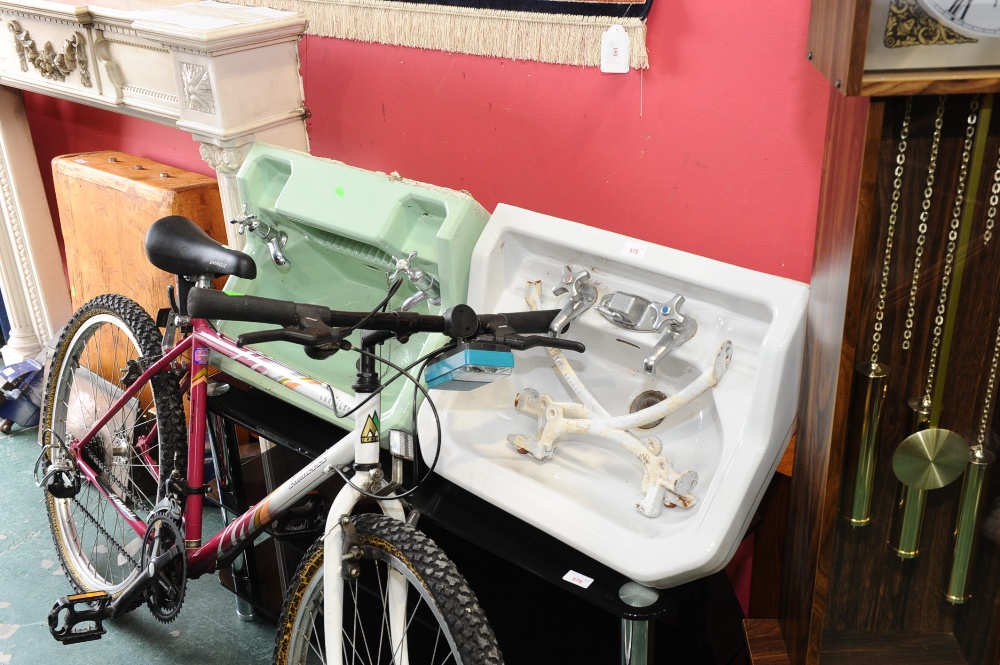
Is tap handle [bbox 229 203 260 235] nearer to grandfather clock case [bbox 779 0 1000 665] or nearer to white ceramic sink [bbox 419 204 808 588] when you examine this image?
white ceramic sink [bbox 419 204 808 588]

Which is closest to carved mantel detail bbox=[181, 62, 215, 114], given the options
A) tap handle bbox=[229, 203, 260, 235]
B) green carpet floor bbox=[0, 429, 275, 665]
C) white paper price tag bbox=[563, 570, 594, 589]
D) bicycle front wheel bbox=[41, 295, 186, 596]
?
tap handle bbox=[229, 203, 260, 235]

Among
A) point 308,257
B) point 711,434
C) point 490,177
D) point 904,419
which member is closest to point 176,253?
point 308,257

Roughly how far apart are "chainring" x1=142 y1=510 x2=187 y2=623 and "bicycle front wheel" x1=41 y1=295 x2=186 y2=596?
10 centimetres

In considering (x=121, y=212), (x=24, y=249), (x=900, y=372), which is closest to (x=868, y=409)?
(x=900, y=372)

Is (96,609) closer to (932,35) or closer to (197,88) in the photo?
(197,88)

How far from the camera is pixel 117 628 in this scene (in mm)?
2605

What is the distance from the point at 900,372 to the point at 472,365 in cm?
64

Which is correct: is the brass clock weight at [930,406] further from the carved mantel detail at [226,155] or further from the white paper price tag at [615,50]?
the carved mantel detail at [226,155]

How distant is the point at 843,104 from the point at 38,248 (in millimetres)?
3106

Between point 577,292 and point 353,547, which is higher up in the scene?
point 577,292

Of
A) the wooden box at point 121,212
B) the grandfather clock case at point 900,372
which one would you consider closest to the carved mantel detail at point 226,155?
the wooden box at point 121,212

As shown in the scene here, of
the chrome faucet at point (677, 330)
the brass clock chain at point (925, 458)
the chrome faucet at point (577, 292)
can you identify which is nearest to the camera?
the brass clock chain at point (925, 458)

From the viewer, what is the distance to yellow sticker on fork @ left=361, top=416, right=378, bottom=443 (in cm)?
167

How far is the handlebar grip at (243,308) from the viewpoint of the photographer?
1.44 metres
